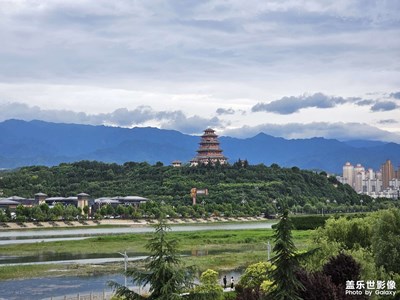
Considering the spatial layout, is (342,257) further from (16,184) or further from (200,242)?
(16,184)

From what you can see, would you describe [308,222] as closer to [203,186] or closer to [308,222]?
[308,222]

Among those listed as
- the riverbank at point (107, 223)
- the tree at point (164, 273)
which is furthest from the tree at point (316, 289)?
the riverbank at point (107, 223)

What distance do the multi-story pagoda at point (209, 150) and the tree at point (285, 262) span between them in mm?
140068

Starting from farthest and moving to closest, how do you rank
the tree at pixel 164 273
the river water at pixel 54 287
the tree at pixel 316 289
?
the river water at pixel 54 287, the tree at pixel 316 289, the tree at pixel 164 273

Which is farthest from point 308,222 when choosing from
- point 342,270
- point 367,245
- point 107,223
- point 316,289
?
Result: point 316,289

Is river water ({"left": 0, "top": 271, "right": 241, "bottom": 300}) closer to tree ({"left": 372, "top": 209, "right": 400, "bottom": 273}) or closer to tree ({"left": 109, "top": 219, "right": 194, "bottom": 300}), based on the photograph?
tree ({"left": 372, "top": 209, "right": 400, "bottom": 273})

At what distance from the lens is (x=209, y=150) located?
159 meters

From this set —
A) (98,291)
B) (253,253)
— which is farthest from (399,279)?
(253,253)

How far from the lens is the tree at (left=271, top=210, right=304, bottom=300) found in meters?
16.1

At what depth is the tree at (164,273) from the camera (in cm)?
1571

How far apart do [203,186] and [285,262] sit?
115 m

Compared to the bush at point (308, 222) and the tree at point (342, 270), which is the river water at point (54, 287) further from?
the bush at point (308, 222)

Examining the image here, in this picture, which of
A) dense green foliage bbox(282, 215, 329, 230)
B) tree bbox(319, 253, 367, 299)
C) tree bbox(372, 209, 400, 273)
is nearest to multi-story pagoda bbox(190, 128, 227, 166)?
dense green foliage bbox(282, 215, 329, 230)

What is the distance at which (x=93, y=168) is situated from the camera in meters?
158
